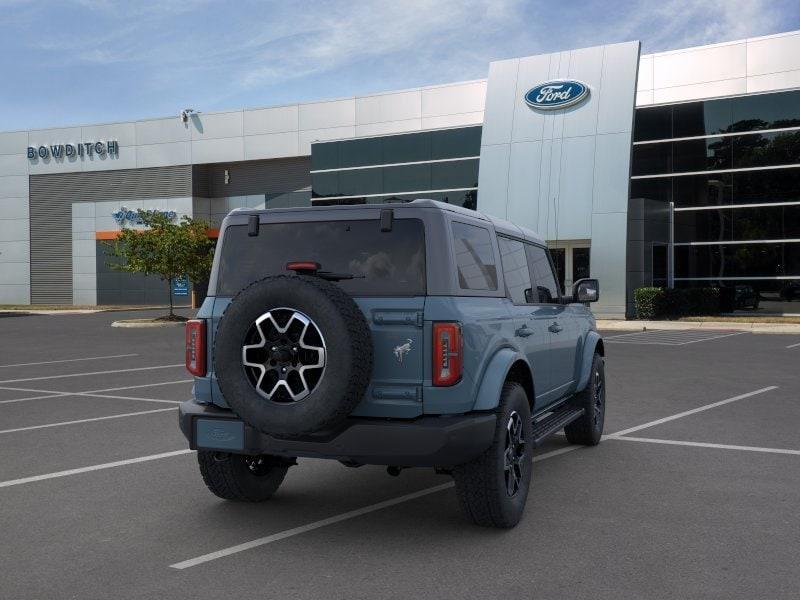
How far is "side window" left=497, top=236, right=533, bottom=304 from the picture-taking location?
19.6 ft

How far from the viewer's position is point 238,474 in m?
5.61

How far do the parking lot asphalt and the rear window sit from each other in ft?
4.81

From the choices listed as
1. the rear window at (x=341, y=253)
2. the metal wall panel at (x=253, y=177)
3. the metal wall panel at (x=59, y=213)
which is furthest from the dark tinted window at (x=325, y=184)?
the rear window at (x=341, y=253)

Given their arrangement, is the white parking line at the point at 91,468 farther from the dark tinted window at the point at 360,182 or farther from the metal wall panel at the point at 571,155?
the dark tinted window at the point at 360,182

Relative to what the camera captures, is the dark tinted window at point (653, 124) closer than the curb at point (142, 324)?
No

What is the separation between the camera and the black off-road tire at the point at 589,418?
7.66 metres

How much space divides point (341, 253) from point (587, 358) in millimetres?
3226

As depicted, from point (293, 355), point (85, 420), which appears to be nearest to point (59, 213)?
point (85, 420)

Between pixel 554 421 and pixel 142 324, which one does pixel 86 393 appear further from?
pixel 142 324

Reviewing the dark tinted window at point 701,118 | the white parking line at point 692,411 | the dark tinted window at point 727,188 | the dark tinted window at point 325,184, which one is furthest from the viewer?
the dark tinted window at point 325,184

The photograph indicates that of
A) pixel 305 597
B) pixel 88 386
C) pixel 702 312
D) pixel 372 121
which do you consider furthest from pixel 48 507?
pixel 372 121

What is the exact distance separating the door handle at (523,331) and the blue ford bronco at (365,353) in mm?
23

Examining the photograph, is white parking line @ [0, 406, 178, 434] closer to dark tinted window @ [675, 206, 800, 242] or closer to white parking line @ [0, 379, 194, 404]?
white parking line @ [0, 379, 194, 404]

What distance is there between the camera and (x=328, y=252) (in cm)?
525
